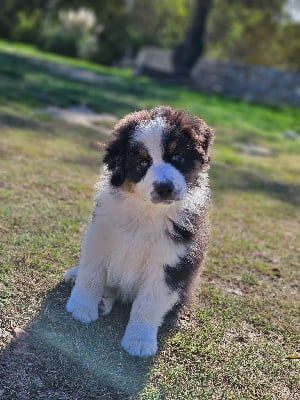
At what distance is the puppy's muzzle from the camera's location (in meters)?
2.94

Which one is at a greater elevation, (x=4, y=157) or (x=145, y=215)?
(x=145, y=215)

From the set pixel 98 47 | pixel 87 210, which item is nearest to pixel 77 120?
pixel 87 210

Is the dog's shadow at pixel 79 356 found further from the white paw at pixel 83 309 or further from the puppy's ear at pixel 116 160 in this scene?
the puppy's ear at pixel 116 160

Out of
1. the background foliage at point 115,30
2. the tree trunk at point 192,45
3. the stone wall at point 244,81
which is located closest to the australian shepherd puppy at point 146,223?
the stone wall at point 244,81

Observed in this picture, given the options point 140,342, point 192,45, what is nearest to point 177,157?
point 140,342

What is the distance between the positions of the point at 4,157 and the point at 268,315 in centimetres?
369

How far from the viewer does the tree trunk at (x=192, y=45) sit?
2119 centimetres

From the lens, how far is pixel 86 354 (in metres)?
3.12

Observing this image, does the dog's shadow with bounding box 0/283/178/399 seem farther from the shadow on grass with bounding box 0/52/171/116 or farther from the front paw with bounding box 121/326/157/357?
the shadow on grass with bounding box 0/52/171/116

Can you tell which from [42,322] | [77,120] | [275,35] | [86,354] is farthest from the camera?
[275,35]

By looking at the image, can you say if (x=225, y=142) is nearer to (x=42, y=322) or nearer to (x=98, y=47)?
(x=42, y=322)

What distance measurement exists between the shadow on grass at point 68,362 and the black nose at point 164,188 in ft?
3.12

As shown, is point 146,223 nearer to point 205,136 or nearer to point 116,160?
point 116,160

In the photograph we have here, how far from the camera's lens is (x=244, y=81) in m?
22.2
